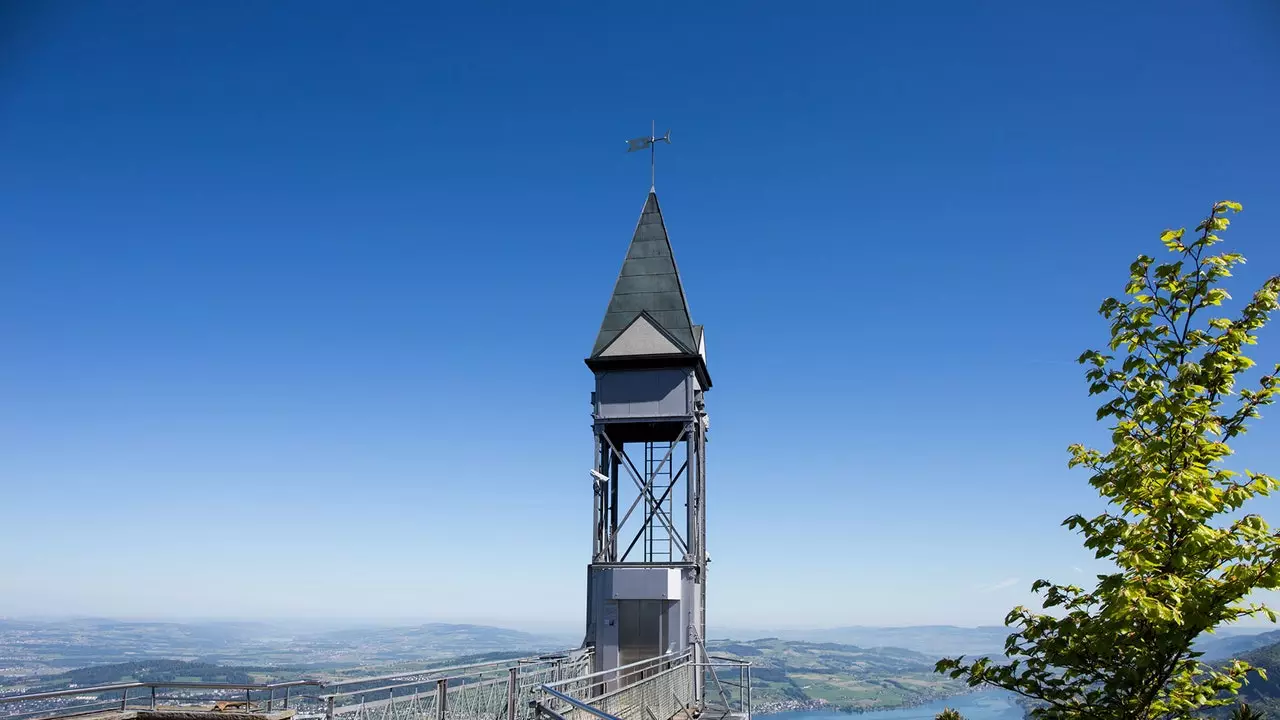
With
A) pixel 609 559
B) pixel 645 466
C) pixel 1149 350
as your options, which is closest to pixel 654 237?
pixel 645 466

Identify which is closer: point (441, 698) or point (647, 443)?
point (441, 698)

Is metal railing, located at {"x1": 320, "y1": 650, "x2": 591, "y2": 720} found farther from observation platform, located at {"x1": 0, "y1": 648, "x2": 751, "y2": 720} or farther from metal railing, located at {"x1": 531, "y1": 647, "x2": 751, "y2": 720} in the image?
metal railing, located at {"x1": 531, "y1": 647, "x2": 751, "y2": 720}

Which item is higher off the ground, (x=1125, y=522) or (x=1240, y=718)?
(x=1125, y=522)

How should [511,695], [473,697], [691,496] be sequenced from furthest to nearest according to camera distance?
[691,496], [473,697], [511,695]

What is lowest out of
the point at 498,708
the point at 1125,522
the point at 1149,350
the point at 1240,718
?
the point at 498,708

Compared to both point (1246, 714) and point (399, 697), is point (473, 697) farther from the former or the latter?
point (1246, 714)

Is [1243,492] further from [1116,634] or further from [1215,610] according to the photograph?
[1116,634]

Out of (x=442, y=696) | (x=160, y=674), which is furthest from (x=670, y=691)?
(x=160, y=674)
